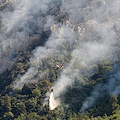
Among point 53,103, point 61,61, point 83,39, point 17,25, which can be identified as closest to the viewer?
point 53,103

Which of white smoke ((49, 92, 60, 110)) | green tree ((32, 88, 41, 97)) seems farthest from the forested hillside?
green tree ((32, 88, 41, 97))

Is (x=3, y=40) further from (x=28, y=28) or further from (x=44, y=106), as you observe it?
(x=44, y=106)

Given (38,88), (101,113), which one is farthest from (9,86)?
(101,113)

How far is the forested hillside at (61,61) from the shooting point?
95125 mm

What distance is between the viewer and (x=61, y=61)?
112688 millimetres

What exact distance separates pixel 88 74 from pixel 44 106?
21374 millimetres

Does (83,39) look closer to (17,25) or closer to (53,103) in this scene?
(53,103)

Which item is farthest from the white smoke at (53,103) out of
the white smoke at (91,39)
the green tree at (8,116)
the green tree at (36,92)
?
the green tree at (8,116)

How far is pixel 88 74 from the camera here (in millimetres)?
106750

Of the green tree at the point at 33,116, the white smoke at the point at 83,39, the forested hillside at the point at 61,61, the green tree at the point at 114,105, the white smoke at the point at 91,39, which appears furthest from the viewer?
the white smoke at the point at 83,39

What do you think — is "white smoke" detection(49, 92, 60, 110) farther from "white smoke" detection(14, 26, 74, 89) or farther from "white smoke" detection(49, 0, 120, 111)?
"white smoke" detection(14, 26, 74, 89)

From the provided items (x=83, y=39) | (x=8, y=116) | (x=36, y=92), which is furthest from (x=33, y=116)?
(x=83, y=39)

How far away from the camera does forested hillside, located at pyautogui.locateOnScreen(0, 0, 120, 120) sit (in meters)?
95.1

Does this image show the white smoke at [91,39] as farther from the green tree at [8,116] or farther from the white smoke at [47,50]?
the green tree at [8,116]
